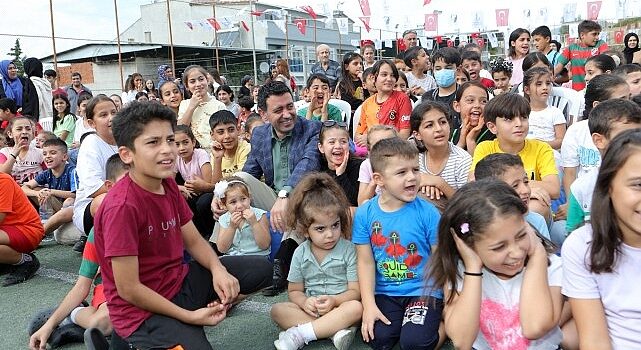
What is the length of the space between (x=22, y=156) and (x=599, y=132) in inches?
214

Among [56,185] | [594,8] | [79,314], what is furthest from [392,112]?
[594,8]

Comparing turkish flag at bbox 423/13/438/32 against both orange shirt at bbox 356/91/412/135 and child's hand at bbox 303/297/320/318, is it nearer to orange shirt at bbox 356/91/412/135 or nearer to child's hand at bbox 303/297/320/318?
orange shirt at bbox 356/91/412/135

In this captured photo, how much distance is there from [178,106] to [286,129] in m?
2.36

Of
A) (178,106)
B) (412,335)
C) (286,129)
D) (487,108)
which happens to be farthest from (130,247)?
(178,106)

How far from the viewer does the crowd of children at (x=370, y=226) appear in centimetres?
212

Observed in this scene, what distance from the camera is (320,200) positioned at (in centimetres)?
320

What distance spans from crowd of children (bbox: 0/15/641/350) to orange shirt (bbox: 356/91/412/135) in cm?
2

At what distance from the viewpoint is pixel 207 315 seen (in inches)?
105

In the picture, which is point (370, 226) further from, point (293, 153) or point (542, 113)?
point (542, 113)

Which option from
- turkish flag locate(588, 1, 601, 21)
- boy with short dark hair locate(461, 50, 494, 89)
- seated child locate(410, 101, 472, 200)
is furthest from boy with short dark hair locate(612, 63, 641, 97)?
turkish flag locate(588, 1, 601, 21)

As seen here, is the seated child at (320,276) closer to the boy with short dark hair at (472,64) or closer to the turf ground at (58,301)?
the turf ground at (58,301)

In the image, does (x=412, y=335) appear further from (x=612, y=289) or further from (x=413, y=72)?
(x=413, y=72)

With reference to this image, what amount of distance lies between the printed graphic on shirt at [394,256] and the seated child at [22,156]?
162 inches

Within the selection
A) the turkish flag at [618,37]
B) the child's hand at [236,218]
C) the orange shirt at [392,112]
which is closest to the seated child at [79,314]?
the child's hand at [236,218]
